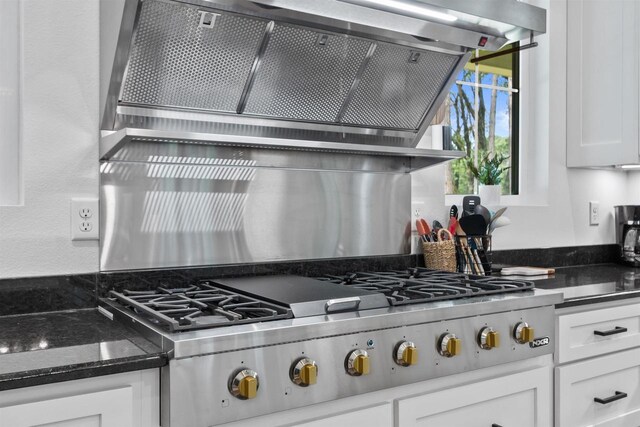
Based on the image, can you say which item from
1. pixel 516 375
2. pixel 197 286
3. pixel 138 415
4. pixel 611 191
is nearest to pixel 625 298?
pixel 516 375

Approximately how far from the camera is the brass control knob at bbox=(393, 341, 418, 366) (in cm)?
138

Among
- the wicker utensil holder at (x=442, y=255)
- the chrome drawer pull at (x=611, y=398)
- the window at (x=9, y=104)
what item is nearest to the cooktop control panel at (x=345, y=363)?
the chrome drawer pull at (x=611, y=398)

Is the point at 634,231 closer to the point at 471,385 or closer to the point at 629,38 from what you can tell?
the point at 629,38

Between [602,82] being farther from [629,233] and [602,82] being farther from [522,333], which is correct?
[522,333]

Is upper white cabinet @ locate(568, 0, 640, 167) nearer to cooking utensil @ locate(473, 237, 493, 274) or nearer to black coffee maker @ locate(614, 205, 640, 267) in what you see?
black coffee maker @ locate(614, 205, 640, 267)

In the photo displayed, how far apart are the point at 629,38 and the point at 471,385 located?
1.90 meters

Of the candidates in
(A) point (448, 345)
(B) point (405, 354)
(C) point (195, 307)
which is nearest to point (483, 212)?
(A) point (448, 345)

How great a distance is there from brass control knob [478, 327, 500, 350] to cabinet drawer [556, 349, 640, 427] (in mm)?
381

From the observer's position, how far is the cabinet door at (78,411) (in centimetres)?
101

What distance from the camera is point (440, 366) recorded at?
1.47 metres

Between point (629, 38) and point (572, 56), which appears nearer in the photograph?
point (629, 38)

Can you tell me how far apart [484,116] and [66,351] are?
7.60ft

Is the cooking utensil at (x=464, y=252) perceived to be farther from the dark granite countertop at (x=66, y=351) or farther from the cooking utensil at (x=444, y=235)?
the dark granite countertop at (x=66, y=351)

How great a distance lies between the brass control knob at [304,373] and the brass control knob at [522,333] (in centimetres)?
68
